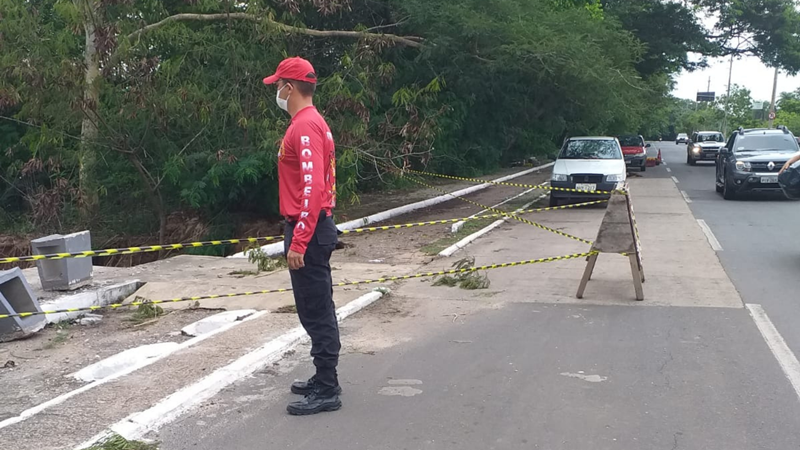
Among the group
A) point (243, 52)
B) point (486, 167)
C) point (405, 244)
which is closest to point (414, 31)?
point (243, 52)

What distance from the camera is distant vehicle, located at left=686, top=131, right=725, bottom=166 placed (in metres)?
35.3

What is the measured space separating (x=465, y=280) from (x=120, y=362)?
423cm

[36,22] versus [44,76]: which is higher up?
[36,22]

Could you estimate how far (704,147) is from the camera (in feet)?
116

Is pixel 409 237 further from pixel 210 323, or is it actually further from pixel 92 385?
pixel 92 385

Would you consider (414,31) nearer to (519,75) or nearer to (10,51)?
(519,75)

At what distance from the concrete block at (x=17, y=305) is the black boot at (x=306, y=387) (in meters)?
3.13

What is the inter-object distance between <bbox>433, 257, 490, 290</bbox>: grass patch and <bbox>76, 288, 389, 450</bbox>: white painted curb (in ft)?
8.81

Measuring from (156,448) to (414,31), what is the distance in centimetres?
1515

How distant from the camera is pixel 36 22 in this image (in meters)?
13.4

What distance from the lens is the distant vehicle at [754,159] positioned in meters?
17.5

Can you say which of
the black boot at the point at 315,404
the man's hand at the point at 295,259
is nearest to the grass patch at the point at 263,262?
the black boot at the point at 315,404

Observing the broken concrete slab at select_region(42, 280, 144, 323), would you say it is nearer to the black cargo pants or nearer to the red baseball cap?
the black cargo pants

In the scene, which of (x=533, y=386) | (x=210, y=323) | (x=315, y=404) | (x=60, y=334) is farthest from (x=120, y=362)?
(x=533, y=386)
